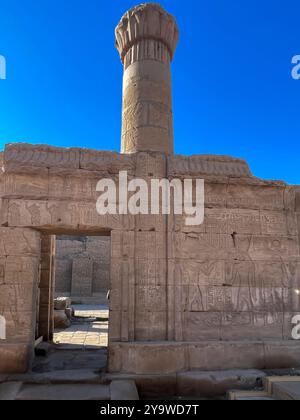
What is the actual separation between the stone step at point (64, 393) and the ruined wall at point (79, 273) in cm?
1830

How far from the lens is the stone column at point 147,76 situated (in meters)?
8.23

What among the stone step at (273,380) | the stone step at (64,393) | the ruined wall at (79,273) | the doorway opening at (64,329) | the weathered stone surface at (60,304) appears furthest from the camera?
the ruined wall at (79,273)

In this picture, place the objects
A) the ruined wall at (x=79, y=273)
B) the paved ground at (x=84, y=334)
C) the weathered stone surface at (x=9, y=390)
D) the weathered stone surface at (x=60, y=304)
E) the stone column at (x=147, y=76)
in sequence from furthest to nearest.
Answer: the ruined wall at (x=79, y=273)
the weathered stone surface at (x=60, y=304)
the paved ground at (x=84, y=334)
the stone column at (x=147, y=76)
the weathered stone surface at (x=9, y=390)

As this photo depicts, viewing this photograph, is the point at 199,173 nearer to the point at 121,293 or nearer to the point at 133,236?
the point at 133,236

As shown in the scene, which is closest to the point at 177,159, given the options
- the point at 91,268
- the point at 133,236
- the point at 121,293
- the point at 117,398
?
the point at 133,236

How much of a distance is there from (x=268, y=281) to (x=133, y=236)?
2.57m

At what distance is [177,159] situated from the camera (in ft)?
21.9

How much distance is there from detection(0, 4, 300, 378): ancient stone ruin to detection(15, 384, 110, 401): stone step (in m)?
0.59

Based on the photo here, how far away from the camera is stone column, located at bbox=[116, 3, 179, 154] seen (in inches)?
324

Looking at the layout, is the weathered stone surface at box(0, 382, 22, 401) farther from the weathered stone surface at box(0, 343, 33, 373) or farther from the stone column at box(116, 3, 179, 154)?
the stone column at box(116, 3, 179, 154)

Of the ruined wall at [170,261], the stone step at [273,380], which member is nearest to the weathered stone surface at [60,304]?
the ruined wall at [170,261]

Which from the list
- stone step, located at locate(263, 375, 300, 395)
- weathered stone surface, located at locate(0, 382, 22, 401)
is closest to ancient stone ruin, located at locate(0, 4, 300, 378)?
weathered stone surface, located at locate(0, 382, 22, 401)

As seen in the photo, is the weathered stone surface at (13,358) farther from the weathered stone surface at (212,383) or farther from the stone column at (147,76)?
the stone column at (147,76)

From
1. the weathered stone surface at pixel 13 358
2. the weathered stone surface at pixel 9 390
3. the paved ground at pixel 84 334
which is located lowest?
the paved ground at pixel 84 334
